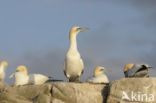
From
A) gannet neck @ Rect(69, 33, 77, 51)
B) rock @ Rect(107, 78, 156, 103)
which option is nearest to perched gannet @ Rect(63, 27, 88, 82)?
gannet neck @ Rect(69, 33, 77, 51)

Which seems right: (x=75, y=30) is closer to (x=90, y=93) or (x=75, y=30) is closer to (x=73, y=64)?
(x=73, y=64)

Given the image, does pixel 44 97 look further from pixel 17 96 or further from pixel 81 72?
pixel 81 72

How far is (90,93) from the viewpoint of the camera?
17703mm

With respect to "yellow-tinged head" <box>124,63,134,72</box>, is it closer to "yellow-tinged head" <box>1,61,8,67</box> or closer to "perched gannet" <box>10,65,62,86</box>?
"perched gannet" <box>10,65,62,86</box>

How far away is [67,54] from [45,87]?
2554 mm

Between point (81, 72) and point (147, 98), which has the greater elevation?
point (81, 72)

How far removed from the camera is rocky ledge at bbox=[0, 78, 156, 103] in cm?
1720

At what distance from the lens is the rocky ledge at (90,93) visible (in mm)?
17203

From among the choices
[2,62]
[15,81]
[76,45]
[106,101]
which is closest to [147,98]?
[106,101]

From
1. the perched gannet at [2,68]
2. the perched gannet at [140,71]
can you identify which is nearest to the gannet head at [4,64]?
the perched gannet at [2,68]

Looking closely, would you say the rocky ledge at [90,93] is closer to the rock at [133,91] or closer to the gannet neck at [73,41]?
the rock at [133,91]

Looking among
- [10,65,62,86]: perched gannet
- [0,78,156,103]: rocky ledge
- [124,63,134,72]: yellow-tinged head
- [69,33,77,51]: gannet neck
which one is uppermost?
[69,33,77,51]: gannet neck

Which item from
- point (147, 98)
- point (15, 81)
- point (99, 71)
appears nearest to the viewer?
point (147, 98)

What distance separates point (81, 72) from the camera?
20.3m
